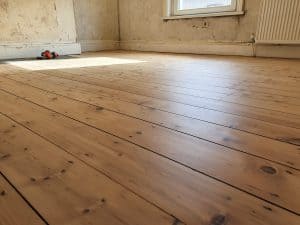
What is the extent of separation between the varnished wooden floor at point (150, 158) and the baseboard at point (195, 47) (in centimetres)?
213

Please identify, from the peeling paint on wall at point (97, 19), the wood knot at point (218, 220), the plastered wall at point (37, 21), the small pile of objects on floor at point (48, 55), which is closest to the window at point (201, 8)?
the peeling paint on wall at point (97, 19)

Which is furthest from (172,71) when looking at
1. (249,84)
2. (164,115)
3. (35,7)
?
(35,7)

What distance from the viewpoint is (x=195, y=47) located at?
386 cm

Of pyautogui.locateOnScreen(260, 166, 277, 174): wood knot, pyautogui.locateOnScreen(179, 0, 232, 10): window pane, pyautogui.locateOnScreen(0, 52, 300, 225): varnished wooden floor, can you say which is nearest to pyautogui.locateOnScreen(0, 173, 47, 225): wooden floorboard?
pyautogui.locateOnScreen(0, 52, 300, 225): varnished wooden floor

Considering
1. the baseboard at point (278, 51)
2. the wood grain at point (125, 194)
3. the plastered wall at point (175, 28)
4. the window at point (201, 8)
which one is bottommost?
the wood grain at point (125, 194)

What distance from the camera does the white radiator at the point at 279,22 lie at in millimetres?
2805

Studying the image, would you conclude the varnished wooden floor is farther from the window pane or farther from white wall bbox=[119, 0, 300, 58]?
the window pane

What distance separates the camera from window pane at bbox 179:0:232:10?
352 cm

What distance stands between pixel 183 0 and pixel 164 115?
3.43 m

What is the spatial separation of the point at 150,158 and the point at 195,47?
340 centimetres

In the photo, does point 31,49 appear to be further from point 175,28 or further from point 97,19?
point 175,28

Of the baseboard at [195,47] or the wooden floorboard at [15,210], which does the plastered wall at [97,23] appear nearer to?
the baseboard at [195,47]

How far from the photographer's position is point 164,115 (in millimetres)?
1100

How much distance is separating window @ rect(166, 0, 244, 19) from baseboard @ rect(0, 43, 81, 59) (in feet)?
5.37
